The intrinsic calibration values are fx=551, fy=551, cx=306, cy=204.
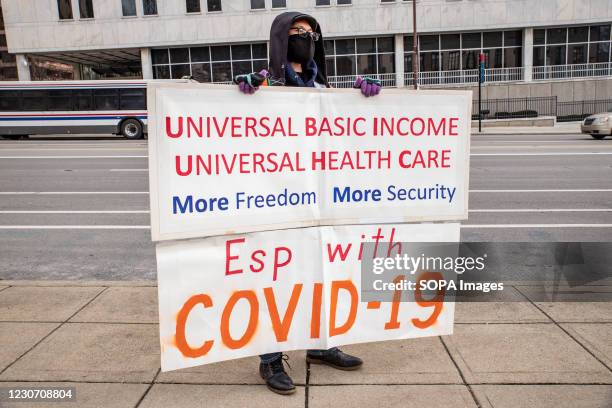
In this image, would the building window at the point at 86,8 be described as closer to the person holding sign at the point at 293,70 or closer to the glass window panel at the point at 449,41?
the glass window panel at the point at 449,41

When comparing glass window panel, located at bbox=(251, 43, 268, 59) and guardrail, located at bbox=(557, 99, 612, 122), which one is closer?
guardrail, located at bbox=(557, 99, 612, 122)

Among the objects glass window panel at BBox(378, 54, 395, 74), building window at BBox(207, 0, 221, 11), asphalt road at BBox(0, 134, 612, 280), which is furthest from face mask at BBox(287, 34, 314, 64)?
building window at BBox(207, 0, 221, 11)

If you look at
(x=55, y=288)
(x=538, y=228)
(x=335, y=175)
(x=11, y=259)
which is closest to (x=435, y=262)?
(x=335, y=175)

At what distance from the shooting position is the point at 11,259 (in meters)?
6.30

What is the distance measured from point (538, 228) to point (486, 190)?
3006mm

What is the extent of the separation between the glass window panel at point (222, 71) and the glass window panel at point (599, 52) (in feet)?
75.8

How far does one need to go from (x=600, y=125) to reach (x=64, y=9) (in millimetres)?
31382

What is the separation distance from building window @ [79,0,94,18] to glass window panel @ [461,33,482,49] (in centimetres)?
2357

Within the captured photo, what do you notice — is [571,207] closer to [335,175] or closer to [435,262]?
[435,262]

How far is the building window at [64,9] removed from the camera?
34.7 metres

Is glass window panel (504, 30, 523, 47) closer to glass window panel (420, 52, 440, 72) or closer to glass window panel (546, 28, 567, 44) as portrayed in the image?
glass window panel (546, 28, 567, 44)

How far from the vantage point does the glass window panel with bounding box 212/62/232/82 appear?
35.3m

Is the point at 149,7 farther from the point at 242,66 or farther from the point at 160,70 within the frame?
the point at 242,66

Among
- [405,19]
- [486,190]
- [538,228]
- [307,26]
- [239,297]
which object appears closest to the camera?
[239,297]
